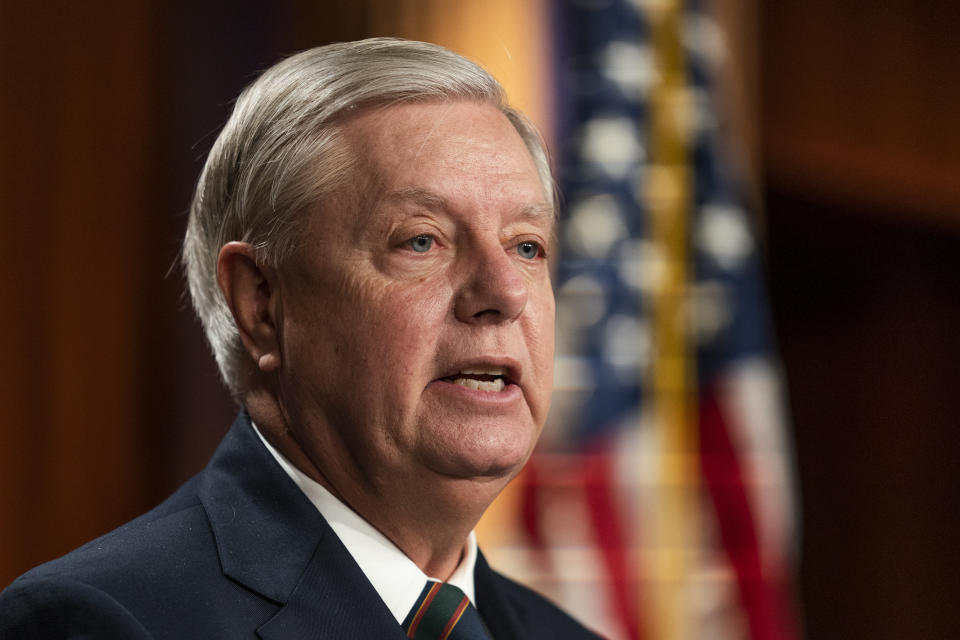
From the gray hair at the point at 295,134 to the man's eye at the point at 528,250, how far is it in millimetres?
197

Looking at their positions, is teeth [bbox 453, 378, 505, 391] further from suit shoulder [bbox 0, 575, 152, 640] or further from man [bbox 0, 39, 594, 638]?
suit shoulder [bbox 0, 575, 152, 640]

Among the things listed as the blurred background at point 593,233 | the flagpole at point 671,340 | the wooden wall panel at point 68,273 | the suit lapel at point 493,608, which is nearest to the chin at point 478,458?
the suit lapel at point 493,608

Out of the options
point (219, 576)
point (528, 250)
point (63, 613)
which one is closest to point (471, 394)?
point (528, 250)

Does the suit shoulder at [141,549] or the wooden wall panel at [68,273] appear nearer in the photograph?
the suit shoulder at [141,549]

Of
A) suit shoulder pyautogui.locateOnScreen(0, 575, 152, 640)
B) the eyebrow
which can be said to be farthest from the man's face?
suit shoulder pyautogui.locateOnScreen(0, 575, 152, 640)

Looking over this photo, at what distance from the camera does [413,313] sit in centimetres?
137

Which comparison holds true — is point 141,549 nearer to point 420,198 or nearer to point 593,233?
point 420,198

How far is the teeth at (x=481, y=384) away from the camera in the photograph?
1397 millimetres

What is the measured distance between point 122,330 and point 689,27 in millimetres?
2088

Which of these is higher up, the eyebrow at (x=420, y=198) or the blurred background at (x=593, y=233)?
the eyebrow at (x=420, y=198)

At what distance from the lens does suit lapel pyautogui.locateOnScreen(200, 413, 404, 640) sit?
1.30m

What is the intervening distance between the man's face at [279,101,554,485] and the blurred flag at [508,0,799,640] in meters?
2.27

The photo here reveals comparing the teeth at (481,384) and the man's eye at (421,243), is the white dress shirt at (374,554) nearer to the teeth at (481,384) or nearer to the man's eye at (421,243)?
the teeth at (481,384)

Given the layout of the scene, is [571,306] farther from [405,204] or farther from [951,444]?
[405,204]
